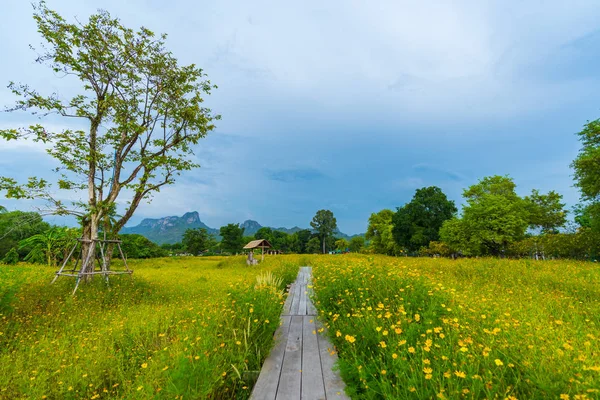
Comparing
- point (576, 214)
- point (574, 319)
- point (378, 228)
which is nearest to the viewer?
point (574, 319)

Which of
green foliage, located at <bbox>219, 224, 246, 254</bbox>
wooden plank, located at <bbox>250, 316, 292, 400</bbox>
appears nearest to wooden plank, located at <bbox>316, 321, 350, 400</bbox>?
wooden plank, located at <bbox>250, 316, 292, 400</bbox>

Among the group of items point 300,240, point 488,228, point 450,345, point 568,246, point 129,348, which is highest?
point 488,228

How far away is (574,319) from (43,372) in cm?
817

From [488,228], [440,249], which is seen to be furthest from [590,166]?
[440,249]

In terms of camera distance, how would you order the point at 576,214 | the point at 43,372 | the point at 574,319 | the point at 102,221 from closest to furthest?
the point at 43,372
the point at 574,319
the point at 102,221
the point at 576,214

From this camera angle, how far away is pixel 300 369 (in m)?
3.41

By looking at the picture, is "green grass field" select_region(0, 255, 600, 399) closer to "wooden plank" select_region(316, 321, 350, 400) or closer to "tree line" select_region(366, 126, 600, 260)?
"wooden plank" select_region(316, 321, 350, 400)

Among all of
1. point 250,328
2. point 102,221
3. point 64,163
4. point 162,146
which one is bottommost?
point 250,328

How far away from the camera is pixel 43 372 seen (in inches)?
133

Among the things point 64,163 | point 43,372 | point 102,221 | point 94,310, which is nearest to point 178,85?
point 64,163

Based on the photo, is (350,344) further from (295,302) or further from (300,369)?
(295,302)

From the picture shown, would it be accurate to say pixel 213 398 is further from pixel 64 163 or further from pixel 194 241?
pixel 194 241

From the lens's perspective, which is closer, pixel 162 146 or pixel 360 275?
pixel 360 275

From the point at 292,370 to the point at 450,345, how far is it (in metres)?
1.98
